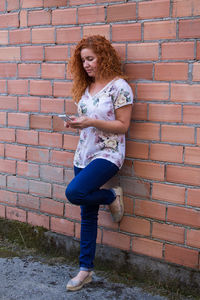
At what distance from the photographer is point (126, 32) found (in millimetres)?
2861

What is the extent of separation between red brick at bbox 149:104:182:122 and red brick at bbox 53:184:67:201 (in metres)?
1.03

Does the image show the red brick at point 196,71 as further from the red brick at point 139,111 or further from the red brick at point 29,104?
the red brick at point 29,104

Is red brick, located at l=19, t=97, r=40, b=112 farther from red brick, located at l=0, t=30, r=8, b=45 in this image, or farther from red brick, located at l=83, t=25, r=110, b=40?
red brick, located at l=83, t=25, r=110, b=40

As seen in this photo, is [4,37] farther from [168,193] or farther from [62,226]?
[168,193]

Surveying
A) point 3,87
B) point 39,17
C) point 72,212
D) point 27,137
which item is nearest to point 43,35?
point 39,17

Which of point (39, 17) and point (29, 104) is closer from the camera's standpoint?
point (39, 17)

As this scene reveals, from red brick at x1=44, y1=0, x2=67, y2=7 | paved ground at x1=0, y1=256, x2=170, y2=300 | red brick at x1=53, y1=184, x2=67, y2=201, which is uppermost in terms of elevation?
red brick at x1=44, y1=0, x2=67, y2=7

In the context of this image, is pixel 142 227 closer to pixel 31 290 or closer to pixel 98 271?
pixel 98 271

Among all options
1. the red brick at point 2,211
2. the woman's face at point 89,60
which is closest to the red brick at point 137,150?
the woman's face at point 89,60

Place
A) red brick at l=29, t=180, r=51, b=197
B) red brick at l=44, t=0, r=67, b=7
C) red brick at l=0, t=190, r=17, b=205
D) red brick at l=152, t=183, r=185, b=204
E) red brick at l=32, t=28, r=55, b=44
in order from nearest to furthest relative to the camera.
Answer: red brick at l=152, t=183, r=185, b=204 → red brick at l=44, t=0, r=67, b=7 → red brick at l=32, t=28, r=55, b=44 → red brick at l=29, t=180, r=51, b=197 → red brick at l=0, t=190, r=17, b=205

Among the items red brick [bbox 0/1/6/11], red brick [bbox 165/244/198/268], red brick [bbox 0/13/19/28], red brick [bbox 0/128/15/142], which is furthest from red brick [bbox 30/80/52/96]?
red brick [bbox 165/244/198/268]

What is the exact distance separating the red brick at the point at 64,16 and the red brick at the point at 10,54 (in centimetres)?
47

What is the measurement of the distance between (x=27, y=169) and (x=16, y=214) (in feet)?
1.51

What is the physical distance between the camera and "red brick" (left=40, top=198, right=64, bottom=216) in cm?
342
